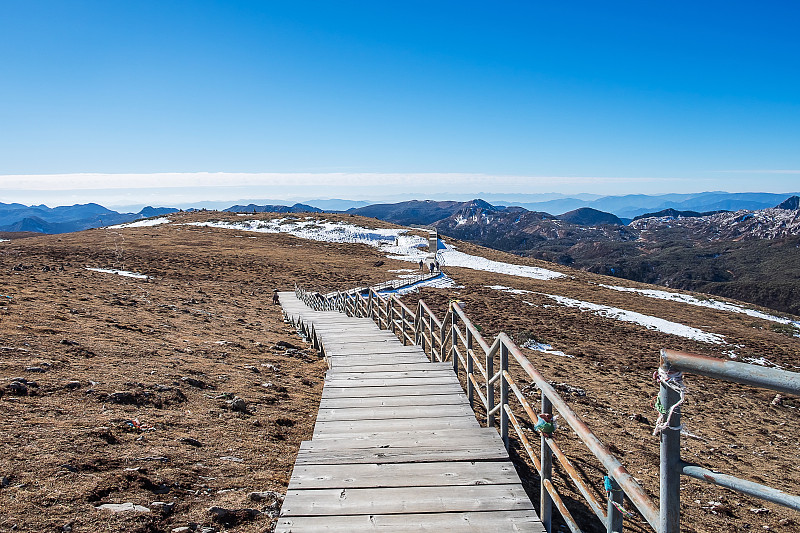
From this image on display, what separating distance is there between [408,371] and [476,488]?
3127 millimetres

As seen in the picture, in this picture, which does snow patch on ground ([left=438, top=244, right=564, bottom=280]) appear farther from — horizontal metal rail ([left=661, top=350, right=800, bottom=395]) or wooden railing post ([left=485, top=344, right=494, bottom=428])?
horizontal metal rail ([left=661, top=350, right=800, bottom=395])

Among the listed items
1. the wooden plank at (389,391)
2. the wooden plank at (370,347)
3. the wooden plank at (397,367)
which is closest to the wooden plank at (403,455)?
the wooden plank at (389,391)

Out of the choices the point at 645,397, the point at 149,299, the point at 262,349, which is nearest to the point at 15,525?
the point at 262,349

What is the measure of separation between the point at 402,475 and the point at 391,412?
55.4 inches

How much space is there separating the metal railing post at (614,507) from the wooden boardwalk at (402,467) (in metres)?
0.87

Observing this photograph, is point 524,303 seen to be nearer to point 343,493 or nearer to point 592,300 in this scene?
point 592,300

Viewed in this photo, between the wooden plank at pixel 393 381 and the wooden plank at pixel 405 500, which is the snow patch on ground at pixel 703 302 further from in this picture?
the wooden plank at pixel 405 500

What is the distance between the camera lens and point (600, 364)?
14797 mm

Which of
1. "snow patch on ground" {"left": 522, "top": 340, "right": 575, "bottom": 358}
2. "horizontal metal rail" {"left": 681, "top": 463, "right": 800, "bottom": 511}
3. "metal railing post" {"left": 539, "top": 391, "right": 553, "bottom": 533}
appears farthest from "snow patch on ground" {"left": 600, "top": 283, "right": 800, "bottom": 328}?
"horizontal metal rail" {"left": 681, "top": 463, "right": 800, "bottom": 511}

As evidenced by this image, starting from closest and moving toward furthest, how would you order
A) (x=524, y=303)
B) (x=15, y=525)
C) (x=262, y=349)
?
(x=15, y=525)
(x=262, y=349)
(x=524, y=303)

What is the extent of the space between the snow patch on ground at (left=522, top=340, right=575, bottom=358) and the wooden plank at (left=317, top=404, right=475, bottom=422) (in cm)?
1153

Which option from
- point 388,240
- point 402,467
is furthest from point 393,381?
point 388,240

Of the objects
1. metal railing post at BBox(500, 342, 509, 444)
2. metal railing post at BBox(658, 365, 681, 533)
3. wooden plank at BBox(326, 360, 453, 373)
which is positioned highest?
metal railing post at BBox(658, 365, 681, 533)

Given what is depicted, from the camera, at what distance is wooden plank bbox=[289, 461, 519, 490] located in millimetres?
3744
